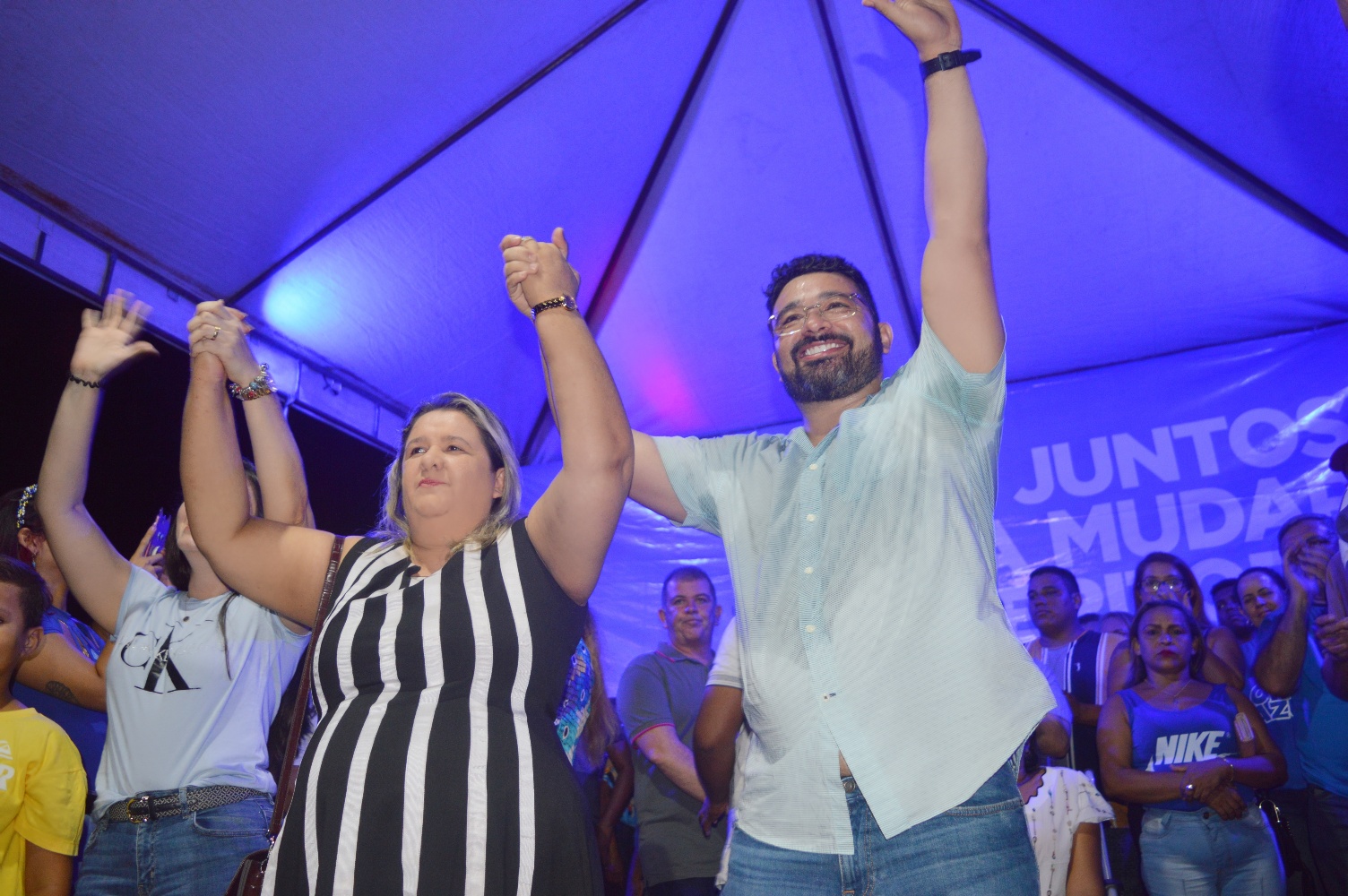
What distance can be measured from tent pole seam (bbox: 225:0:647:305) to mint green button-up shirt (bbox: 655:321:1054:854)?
2758 mm

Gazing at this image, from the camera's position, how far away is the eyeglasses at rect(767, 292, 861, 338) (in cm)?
198

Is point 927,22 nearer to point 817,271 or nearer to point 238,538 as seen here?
point 817,271

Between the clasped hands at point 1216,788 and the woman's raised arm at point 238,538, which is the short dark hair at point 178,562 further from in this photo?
the clasped hands at point 1216,788

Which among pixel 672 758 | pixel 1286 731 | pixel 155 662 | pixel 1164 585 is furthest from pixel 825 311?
pixel 1286 731

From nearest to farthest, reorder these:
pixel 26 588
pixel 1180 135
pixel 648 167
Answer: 1. pixel 26 588
2. pixel 1180 135
3. pixel 648 167

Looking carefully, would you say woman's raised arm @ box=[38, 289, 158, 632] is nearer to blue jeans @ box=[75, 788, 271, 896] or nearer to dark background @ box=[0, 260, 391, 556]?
blue jeans @ box=[75, 788, 271, 896]

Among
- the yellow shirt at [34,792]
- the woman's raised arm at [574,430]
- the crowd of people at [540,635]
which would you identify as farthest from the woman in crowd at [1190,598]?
the yellow shirt at [34,792]

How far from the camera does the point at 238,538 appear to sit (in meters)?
1.94

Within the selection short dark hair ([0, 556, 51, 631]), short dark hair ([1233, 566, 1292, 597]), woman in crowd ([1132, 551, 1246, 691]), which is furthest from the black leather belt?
short dark hair ([1233, 566, 1292, 597])

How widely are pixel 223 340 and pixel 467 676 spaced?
1044 mm

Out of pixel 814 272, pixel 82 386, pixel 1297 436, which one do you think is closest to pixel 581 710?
pixel 814 272

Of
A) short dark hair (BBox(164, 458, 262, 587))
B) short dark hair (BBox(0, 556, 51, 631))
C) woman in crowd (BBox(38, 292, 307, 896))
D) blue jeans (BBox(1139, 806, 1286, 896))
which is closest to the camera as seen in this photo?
woman in crowd (BBox(38, 292, 307, 896))

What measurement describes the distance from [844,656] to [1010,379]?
4545 mm

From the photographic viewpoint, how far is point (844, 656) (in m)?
1.58
